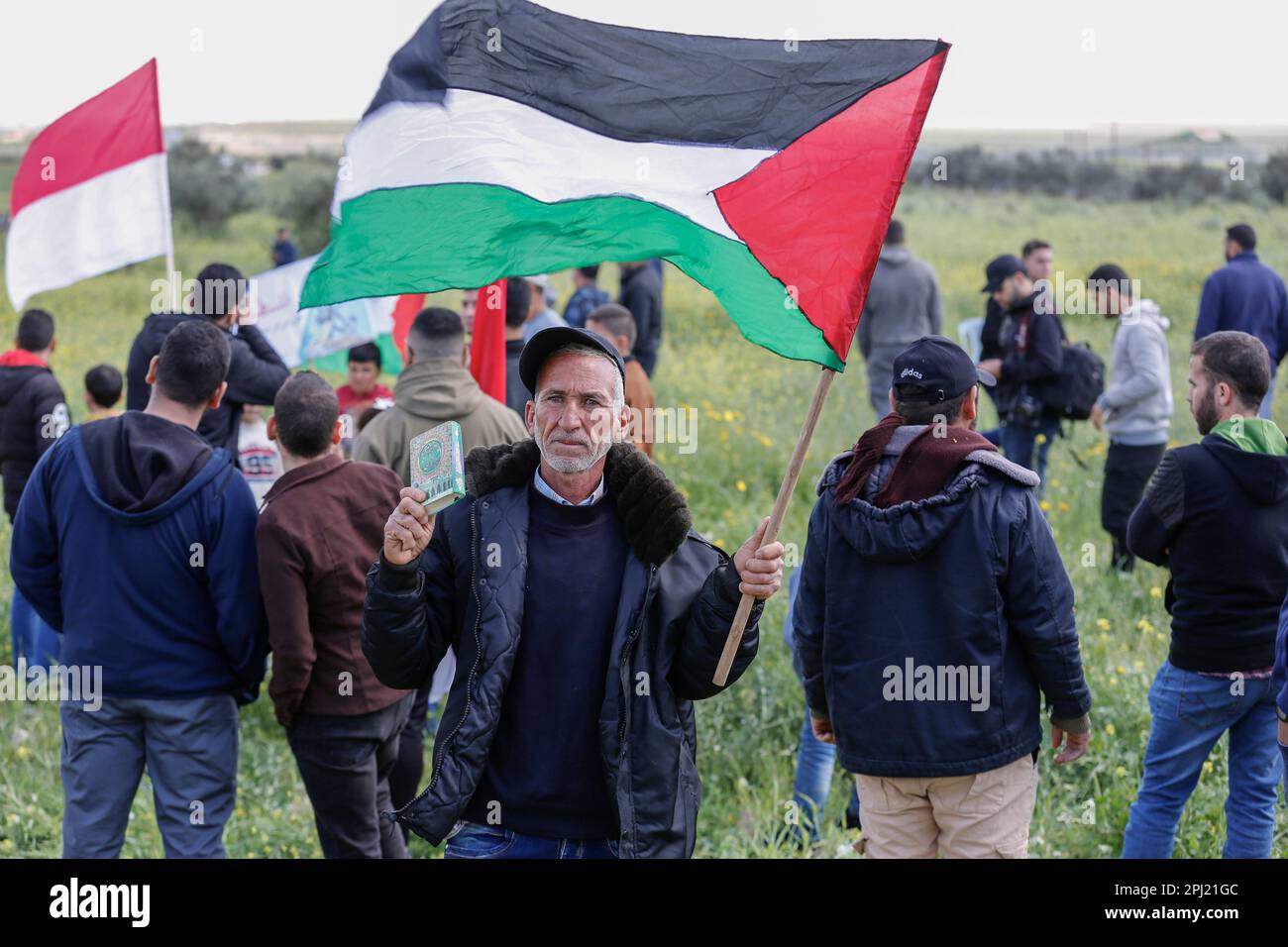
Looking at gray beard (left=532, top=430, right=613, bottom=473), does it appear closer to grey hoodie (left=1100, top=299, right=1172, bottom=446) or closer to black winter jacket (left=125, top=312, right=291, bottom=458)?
black winter jacket (left=125, top=312, right=291, bottom=458)

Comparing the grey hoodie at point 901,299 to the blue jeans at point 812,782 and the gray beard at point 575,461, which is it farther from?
the gray beard at point 575,461

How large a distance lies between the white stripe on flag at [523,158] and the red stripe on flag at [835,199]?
7 cm

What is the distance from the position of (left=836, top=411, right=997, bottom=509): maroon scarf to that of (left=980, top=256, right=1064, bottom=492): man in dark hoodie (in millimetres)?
4904

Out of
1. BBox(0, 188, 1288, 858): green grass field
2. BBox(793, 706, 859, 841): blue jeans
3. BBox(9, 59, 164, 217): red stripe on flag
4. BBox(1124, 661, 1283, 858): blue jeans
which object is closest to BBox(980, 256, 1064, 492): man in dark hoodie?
BBox(0, 188, 1288, 858): green grass field

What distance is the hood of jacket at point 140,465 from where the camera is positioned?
4.71 metres

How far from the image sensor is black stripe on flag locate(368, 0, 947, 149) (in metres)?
3.66

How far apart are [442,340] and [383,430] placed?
0.48 metres

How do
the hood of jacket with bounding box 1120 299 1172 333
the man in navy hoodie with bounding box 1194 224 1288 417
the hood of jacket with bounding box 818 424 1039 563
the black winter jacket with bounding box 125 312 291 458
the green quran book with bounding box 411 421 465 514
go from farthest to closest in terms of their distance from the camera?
the man in navy hoodie with bounding box 1194 224 1288 417, the hood of jacket with bounding box 1120 299 1172 333, the black winter jacket with bounding box 125 312 291 458, the hood of jacket with bounding box 818 424 1039 563, the green quran book with bounding box 411 421 465 514

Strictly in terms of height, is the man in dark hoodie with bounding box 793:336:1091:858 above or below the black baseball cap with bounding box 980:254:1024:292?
below

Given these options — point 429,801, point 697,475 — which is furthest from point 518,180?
point 697,475
